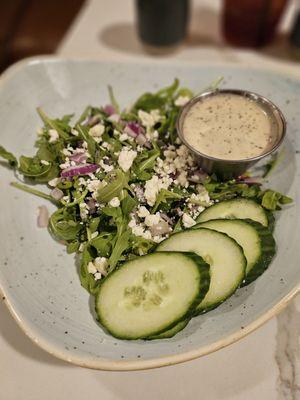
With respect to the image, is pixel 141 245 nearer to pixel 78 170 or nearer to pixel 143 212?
pixel 143 212

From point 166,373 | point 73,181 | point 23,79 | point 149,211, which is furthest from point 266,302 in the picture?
point 23,79

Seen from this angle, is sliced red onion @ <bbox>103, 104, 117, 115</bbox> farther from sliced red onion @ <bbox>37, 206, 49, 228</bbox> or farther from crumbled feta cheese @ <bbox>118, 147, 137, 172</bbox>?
sliced red onion @ <bbox>37, 206, 49, 228</bbox>

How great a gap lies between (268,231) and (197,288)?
0.34 m

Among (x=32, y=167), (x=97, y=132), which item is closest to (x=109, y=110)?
(x=97, y=132)

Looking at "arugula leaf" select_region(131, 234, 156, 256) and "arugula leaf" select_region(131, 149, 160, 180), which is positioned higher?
"arugula leaf" select_region(131, 149, 160, 180)

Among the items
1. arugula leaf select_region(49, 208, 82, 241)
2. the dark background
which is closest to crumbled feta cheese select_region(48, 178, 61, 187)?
arugula leaf select_region(49, 208, 82, 241)

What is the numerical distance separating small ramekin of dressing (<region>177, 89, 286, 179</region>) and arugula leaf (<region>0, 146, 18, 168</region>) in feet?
2.09

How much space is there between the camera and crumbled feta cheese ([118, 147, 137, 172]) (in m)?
1.64

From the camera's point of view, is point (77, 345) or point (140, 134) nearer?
point (77, 345)

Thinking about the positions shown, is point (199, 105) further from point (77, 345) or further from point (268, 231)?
point (77, 345)

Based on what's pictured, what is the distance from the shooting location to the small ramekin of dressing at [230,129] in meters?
1.66

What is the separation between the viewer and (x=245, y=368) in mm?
1410

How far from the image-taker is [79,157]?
1697mm

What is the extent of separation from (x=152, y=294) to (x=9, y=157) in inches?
31.3
